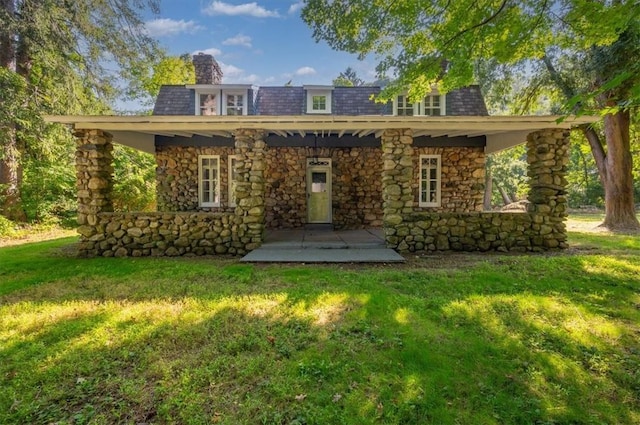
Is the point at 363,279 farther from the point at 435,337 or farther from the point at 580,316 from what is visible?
the point at 580,316

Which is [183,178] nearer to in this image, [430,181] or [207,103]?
[207,103]

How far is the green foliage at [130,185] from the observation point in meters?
13.1

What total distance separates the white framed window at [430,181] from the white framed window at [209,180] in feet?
20.9

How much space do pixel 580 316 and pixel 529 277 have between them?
56.5 inches

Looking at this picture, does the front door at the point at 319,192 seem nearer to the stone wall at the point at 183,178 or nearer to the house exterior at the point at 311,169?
the house exterior at the point at 311,169

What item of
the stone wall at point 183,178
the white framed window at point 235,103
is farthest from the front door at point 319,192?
the white framed window at point 235,103

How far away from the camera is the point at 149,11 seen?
10695 millimetres

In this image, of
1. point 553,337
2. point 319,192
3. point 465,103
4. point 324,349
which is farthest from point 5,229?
point 465,103

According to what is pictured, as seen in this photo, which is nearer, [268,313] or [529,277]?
[268,313]

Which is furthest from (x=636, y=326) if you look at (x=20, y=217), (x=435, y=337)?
(x=20, y=217)

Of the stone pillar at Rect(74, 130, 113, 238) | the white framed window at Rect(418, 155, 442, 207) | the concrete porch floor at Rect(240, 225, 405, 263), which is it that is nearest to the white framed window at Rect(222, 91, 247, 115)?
the stone pillar at Rect(74, 130, 113, 238)

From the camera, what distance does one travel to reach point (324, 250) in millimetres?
6863

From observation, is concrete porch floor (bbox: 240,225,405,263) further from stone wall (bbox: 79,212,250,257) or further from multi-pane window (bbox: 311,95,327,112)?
multi-pane window (bbox: 311,95,327,112)

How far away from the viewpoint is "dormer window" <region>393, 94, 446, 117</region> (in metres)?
10.7
